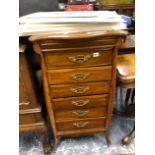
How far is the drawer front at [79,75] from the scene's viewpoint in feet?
2.92

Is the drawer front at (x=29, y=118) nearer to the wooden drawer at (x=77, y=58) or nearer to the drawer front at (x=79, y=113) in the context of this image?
the drawer front at (x=79, y=113)

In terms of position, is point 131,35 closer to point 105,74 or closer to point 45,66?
point 105,74

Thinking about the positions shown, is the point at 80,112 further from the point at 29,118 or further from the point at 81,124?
the point at 29,118

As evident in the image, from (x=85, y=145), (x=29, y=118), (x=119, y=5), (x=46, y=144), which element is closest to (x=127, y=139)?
(x=85, y=145)

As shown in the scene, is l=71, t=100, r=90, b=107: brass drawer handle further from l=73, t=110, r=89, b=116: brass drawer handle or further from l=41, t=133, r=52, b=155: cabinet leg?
l=41, t=133, r=52, b=155: cabinet leg

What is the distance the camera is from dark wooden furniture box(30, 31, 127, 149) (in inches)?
31.7

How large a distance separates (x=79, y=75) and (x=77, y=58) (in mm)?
92

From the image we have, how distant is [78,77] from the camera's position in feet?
2.99

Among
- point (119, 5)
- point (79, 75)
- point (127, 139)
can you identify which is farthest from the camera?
point (119, 5)

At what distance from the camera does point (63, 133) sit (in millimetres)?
1131

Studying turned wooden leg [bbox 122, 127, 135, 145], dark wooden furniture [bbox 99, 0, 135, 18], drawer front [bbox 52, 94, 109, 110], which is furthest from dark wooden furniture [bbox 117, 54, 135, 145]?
dark wooden furniture [bbox 99, 0, 135, 18]
